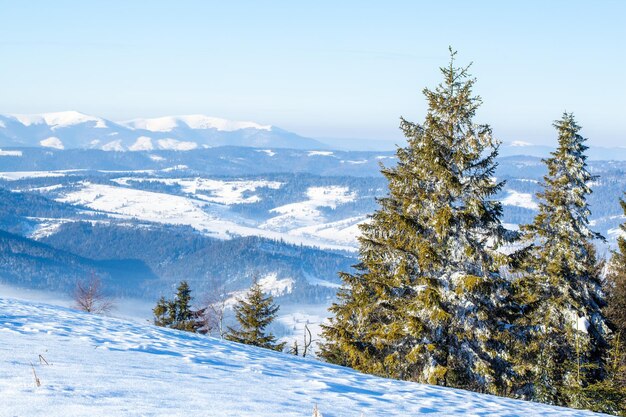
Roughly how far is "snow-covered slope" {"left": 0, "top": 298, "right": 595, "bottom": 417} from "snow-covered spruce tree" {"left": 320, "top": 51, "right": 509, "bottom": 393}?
221 inches

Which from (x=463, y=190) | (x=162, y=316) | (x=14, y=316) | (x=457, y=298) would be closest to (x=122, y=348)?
(x=14, y=316)

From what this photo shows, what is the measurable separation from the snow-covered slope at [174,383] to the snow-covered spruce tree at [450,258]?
5.61m

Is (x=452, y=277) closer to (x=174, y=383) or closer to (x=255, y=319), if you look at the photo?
(x=174, y=383)

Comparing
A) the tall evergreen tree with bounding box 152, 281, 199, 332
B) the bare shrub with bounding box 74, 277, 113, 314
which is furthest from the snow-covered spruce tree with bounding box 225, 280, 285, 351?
the bare shrub with bounding box 74, 277, 113, 314

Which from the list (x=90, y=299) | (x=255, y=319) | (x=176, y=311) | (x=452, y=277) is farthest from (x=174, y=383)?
(x=90, y=299)

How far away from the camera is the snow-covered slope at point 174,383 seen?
24.0 ft

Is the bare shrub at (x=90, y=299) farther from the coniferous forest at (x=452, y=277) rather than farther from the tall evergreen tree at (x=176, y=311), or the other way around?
the coniferous forest at (x=452, y=277)

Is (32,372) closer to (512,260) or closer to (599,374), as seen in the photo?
(512,260)

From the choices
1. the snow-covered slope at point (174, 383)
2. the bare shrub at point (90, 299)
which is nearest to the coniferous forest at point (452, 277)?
the snow-covered slope at point (174, 383)

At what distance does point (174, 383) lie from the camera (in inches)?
344

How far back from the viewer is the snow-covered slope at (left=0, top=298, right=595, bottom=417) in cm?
732

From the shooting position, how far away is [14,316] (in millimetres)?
13336

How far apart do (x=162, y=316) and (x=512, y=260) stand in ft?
113

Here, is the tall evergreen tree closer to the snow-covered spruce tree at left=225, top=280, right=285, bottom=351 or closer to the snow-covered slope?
the snow-covered spruce tree at left=225, top=280, right=285, bottom=351
